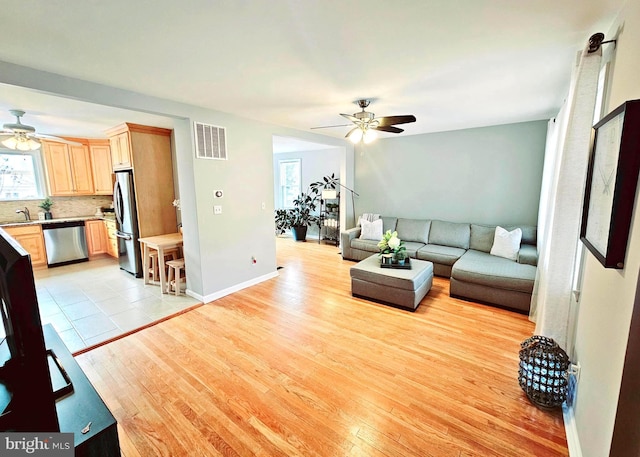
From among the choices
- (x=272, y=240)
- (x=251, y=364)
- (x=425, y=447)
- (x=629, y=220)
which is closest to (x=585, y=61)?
(x=629, y=220)

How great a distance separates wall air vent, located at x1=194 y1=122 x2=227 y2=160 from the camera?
3.36 meters

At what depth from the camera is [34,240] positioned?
16.3 ft

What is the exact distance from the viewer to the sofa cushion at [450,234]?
4.68 metres

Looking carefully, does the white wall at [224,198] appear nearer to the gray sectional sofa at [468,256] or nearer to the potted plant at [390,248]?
the potted plant at [390,248]

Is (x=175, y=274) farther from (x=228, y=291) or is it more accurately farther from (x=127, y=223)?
(x=127, y=223)

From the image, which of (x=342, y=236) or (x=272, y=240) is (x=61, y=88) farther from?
(x=342, y=236)

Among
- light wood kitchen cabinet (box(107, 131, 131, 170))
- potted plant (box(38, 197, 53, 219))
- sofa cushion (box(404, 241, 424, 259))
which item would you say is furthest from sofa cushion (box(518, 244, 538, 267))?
potted plant (box(38, 197, 53, 219))

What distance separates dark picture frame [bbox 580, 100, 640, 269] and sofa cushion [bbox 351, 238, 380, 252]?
141 inches

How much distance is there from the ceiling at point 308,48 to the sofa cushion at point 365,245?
260 cm

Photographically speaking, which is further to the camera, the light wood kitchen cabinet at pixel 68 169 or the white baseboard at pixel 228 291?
the light wood kitchen cabinet at pixel 68 169

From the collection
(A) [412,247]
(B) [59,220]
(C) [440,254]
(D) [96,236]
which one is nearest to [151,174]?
(B) [59,220]

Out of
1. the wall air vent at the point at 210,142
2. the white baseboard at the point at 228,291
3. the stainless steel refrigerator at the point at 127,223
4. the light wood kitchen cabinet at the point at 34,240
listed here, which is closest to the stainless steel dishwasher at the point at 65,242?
the light wood kitchen cabinet at the point at 34,240

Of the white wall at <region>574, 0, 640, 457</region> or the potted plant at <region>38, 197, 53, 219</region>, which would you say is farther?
the potted plant at <region>38, 197, 53, 219</region>

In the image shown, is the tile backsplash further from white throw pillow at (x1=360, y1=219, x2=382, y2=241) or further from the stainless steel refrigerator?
white throw pillow at (x1=360, y1=219, x2=382, y2=241)
